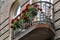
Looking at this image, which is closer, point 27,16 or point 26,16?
point 27,16

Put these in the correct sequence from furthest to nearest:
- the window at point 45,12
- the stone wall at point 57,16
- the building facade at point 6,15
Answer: the building facade at point 6,15 → the window at point 45,12 → the stone wall at point 57,16

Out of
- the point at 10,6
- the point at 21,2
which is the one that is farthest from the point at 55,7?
the point at 10,6

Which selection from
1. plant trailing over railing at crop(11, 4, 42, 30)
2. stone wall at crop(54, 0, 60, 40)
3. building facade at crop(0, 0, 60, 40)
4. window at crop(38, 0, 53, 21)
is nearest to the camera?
stone wall at crop(54, 0, 60, 40)

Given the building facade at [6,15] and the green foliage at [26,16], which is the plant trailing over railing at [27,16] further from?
the building facade at [6,15]

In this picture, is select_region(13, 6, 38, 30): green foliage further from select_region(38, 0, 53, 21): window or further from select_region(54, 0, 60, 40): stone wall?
select_region(54, 0, 60, 40): stone wall

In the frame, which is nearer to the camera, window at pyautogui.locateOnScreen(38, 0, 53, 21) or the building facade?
window at pyautogui.locateOnScreen(38, 0, 53, 21)

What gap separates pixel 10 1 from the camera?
16812 millimetres

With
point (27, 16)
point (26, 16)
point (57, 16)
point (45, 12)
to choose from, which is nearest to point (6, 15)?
point (26, 16)

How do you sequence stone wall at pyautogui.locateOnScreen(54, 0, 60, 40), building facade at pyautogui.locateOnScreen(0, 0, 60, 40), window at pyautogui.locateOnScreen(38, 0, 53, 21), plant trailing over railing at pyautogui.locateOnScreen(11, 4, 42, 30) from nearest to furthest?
stone wall at pyautogui.locateOnScreen(54, 0, 60, 40) < window at pyautogui.locateOnScreen(38, 0, 53, 21) < plant trailing over railing at pyautogui.locateOnScreen(11, 4, 42, 30) < building facade at pyautogui.locateOnScreen(0, 0, 60, 40)

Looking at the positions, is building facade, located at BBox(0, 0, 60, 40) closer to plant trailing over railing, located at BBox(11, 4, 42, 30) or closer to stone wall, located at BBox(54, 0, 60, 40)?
plant trailing over railing, located at BBox(11, 4, 42, 30)

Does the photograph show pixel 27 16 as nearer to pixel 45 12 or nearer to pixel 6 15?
pixel 45 12

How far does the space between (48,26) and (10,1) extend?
17.7ft

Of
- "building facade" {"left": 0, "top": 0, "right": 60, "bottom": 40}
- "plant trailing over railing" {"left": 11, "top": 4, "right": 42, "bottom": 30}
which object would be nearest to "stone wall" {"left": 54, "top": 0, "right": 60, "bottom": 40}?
"plant trailing over railing" {"left": 11, "top": 4, "right": 42, "bottom": 30}

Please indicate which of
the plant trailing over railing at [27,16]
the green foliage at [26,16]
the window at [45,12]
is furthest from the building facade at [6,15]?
the window at [45,12]
